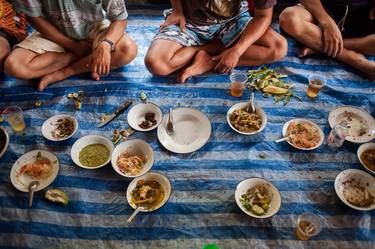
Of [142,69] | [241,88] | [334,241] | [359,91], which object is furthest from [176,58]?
[334,241]

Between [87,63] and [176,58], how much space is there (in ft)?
2.29

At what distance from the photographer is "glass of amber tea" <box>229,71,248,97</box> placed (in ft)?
7.70

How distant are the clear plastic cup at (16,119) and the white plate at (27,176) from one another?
0.29 metres

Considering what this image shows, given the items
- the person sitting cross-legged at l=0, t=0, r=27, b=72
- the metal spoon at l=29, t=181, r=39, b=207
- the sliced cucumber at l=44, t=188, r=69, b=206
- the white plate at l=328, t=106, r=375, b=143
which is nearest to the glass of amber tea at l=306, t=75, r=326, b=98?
the white plate at l=328, t=106, r=375, b=143

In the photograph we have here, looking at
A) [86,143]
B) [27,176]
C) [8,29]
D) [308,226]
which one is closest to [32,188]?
[27,176]

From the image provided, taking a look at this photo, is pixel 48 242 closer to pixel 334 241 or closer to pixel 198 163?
pixel 198 163

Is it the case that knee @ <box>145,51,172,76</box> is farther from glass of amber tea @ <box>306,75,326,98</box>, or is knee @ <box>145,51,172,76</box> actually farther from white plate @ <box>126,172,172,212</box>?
glass of amber tea @ <box>306,75,326,98</box>

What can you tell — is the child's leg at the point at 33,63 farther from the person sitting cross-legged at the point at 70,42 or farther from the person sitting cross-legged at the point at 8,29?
the person sitting cross-legged at the point at 8,29

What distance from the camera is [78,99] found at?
2375 mm

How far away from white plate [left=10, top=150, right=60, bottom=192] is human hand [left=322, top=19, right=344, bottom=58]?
2221 millimetres

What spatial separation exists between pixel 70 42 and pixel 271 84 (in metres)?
1.59

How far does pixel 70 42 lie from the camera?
2453 millimetres

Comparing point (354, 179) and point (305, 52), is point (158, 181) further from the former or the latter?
point (305, 52)

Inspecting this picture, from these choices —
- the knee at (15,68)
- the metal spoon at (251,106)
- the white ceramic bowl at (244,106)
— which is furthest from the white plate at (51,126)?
the metal spoon at (251,106)
